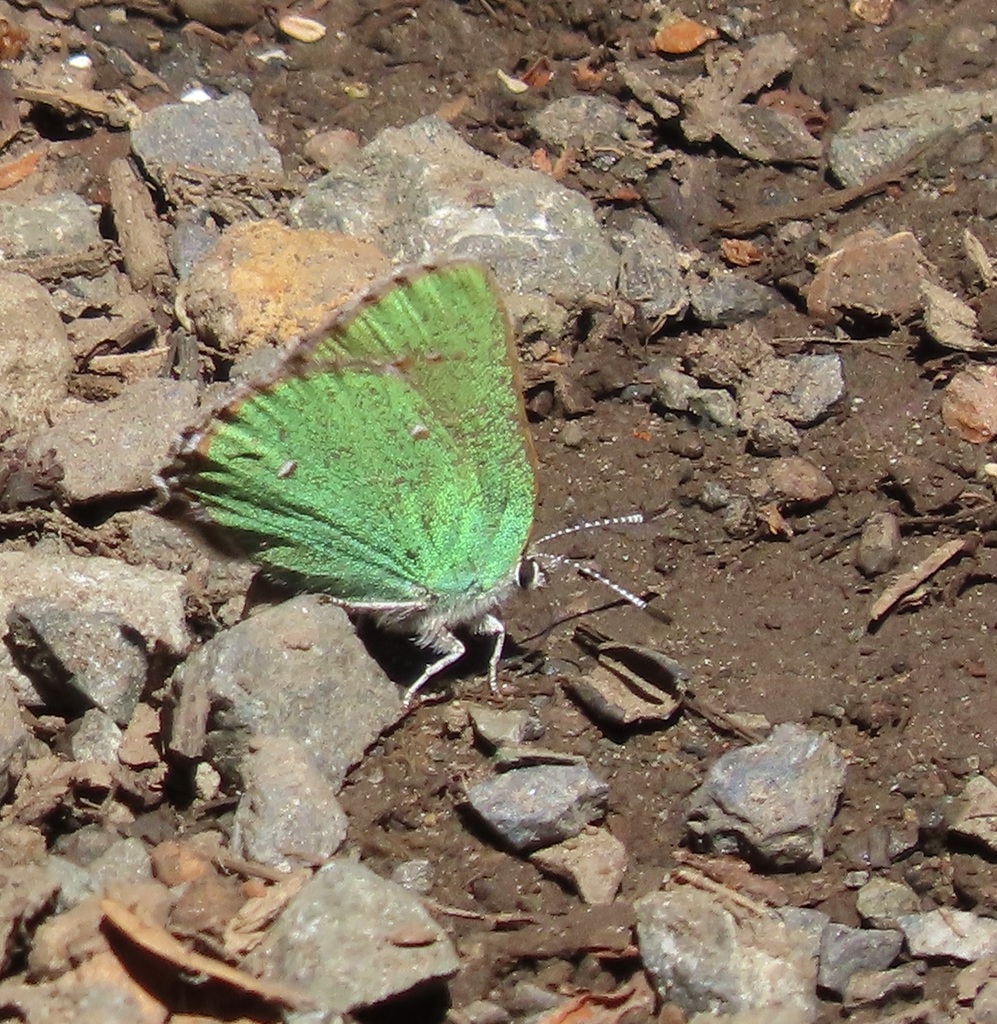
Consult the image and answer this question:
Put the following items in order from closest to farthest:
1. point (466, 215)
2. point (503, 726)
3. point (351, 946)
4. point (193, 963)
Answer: point (193, 963)
point (351, 946)
point (503, 726)
point (466, 215)

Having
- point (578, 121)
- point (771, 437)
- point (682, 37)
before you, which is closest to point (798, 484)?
point (771, 437)

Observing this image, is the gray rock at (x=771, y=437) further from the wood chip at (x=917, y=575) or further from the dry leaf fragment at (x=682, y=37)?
the dry leaf fragment at (x=682, y=37)

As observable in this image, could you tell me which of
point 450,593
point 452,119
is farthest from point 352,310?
point 452,119

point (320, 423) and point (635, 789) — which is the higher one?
point (320, 423)

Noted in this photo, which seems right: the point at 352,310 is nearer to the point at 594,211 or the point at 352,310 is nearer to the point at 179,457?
the point at 179,457

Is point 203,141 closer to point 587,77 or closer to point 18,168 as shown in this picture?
point 18,168

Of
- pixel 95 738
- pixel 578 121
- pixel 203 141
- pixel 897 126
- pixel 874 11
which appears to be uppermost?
pixel 874 11

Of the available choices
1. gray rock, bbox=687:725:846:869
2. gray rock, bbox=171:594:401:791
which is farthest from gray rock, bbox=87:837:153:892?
gray rock, bbox=687:725:846:869
